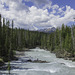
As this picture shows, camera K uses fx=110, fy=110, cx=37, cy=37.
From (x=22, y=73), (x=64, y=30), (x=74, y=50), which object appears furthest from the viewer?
(x=64, y=30)

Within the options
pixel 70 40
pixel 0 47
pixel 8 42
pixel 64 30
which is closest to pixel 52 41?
pixel 64 30

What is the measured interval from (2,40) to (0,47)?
10.5 feet

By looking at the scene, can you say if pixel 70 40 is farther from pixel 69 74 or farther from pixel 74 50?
pixel 69 74

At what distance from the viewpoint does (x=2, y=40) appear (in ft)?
117

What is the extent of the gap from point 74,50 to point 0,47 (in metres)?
27.0

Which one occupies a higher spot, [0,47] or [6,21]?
[6,21]

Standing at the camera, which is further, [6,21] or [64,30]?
[64,30]

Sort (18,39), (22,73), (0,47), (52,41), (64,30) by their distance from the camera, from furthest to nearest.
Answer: (18,39) → (52,41) → (64,30) → (0,47) → (22,73)

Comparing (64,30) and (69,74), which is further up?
(64,30)

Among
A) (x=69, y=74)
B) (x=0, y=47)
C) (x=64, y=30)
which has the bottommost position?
(x=69, y=74)

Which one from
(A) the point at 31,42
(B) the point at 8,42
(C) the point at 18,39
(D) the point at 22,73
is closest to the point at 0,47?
(B) the point at 8,42

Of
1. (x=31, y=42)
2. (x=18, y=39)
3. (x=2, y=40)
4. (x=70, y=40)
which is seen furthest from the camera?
(x=31, y=42)

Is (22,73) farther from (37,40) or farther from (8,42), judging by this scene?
(37,40)

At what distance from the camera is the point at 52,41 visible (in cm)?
7094
